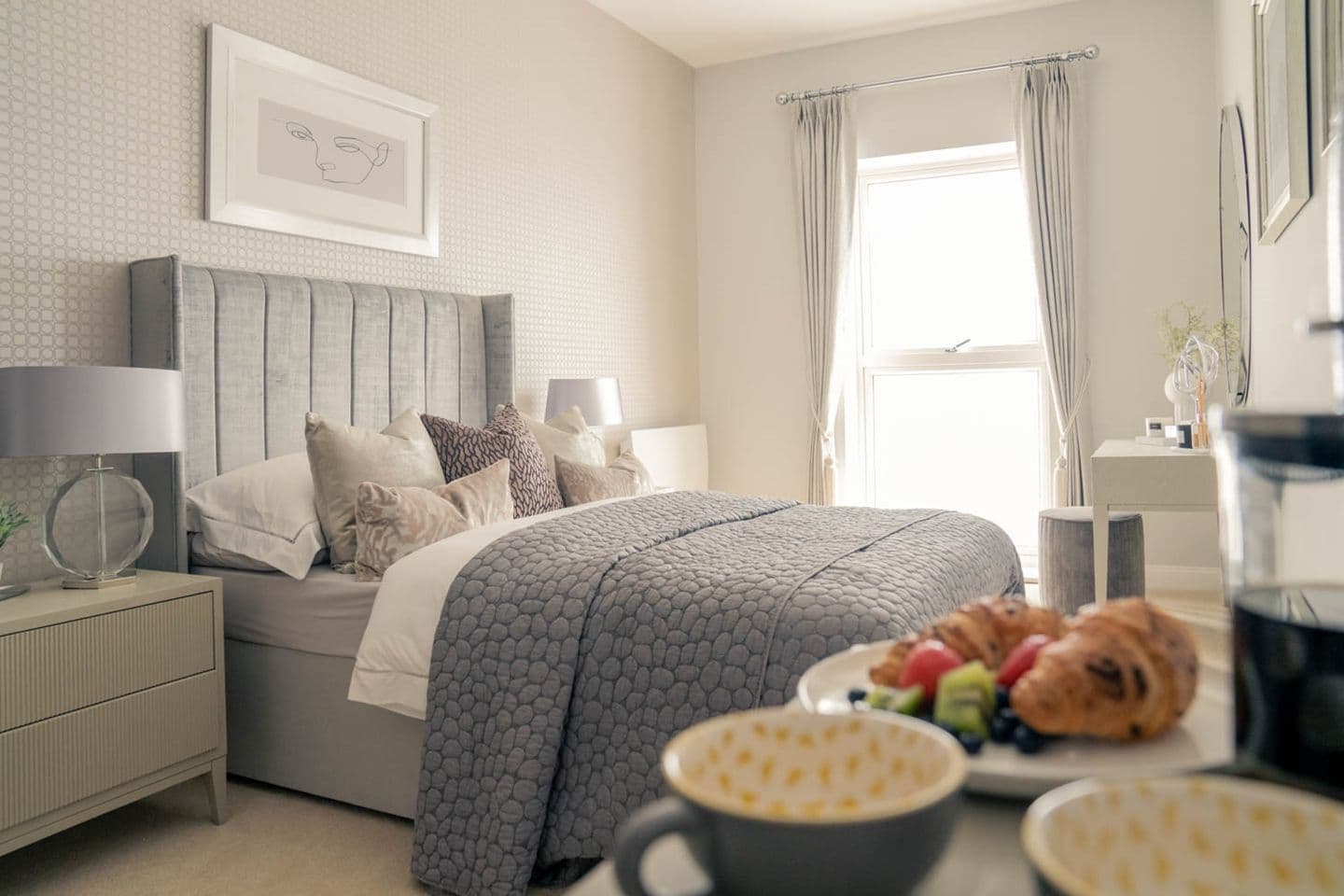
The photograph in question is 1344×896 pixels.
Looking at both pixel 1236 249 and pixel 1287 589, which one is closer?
pixel 1287 589

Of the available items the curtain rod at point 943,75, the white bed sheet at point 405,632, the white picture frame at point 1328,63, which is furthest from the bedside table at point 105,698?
the curtain rod at point 943,75

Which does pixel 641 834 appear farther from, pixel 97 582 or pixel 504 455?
pixel 504 455

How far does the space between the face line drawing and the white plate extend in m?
3.32

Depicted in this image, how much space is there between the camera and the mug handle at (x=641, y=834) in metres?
0.44

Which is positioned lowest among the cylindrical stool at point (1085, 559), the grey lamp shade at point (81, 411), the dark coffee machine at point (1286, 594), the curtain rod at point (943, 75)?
the cylindrical stool at point (1085, 559)

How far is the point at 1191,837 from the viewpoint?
431mm

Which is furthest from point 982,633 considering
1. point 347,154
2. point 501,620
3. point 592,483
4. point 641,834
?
point 347,154

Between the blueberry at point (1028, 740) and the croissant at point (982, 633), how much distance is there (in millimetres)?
77

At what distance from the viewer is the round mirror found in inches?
148

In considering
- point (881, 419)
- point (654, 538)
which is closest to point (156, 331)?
point (654, 538)

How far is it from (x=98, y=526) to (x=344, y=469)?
0.61m

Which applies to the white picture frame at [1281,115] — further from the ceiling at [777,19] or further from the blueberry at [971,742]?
the ceiling at [777,19]

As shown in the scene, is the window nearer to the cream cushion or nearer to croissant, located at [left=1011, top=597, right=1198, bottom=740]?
the cream cushion

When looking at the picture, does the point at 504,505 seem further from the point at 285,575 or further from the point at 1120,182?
the point at 1120,182
